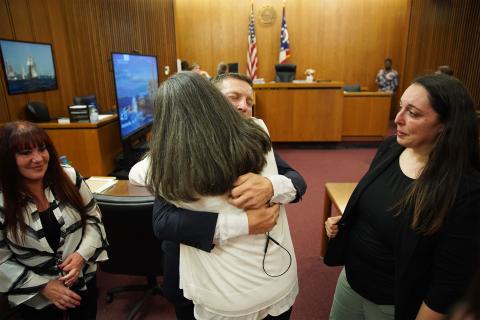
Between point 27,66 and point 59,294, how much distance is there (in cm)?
342

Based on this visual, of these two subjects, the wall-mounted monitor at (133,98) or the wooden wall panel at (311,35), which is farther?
the wooden wall panel at (311,35)

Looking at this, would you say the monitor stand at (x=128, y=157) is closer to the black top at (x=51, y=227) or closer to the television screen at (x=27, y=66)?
the television screen at (x=27, y=66)

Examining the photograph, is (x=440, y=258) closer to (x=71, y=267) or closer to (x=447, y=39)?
(x=71, y=267)

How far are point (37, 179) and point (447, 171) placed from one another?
5.28ft

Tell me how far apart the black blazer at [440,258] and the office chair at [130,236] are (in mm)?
1165

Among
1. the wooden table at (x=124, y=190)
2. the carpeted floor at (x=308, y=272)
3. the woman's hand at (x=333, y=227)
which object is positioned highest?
the woman's hand at (x=333, y=227)

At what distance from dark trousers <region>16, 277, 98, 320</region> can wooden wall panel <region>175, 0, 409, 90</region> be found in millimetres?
7748

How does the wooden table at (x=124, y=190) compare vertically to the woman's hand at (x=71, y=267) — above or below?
above

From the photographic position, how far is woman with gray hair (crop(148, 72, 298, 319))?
82 cm

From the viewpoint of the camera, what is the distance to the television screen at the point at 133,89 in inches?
124

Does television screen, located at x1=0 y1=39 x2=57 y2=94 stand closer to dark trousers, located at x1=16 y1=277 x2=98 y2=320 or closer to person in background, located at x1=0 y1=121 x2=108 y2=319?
person in background, located at x1=0 y1=121 x2=108 y2=319

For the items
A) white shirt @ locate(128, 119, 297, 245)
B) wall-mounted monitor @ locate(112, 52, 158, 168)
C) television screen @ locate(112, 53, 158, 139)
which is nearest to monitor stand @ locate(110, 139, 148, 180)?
wall-mounted monitor @ locate(112, 52, 158, 168)

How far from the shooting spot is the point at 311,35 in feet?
27.5

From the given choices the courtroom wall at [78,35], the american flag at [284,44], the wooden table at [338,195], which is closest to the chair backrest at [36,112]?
the courtroom wall at [78,35]
